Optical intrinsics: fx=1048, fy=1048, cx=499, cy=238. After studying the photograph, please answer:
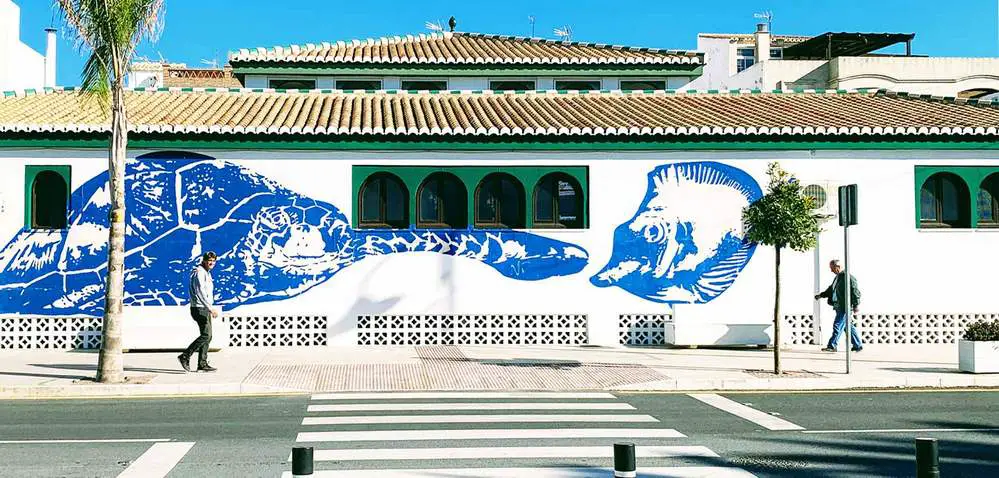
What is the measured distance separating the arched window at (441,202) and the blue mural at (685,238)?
2922 millimetres

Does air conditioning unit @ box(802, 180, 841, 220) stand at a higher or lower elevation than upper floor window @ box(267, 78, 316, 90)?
lower

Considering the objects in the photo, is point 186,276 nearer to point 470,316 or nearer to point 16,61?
point 470,316

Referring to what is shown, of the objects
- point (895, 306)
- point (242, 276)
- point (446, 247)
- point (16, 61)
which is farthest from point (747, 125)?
point (16, 61)

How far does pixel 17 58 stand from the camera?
117 feet

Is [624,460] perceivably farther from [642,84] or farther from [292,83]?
[642,84]

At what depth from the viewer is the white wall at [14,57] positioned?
3375cm

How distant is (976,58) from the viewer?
55.6 meters

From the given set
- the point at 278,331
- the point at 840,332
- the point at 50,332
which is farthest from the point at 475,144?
the point at 50,332

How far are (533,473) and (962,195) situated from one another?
15.9 m

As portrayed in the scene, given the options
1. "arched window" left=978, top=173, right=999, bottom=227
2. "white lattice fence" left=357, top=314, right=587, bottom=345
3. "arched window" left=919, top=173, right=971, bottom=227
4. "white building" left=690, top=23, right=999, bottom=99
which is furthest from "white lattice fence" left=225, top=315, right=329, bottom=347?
"white building" left=690, top=23, right=999, bottom=99

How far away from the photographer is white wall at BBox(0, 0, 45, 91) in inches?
1329

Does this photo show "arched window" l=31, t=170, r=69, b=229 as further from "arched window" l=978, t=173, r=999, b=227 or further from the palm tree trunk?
"arched window" l=978, t=173, r=999, b=227

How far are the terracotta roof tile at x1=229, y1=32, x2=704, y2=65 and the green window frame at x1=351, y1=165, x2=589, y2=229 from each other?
8257 mm

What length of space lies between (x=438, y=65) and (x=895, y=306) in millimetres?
13375
